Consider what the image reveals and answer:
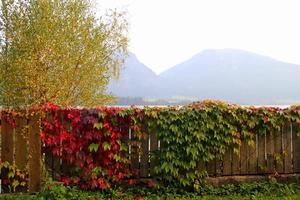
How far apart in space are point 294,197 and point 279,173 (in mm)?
1268

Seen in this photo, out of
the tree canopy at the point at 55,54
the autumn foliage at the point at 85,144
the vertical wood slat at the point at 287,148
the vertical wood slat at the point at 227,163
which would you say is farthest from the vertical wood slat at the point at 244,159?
the tree canopy at the point at 55,54

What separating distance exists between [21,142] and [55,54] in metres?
7.55

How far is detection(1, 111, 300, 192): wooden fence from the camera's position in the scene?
8469mm

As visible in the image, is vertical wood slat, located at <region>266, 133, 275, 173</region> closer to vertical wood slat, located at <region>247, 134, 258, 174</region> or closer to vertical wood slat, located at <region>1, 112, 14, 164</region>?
vertical wood slat, located at <region>247, 134, 258, 174</region>

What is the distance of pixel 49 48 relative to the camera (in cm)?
1561

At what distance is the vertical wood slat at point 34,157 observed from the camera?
8422mm

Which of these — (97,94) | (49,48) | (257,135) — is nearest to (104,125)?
(257,135)

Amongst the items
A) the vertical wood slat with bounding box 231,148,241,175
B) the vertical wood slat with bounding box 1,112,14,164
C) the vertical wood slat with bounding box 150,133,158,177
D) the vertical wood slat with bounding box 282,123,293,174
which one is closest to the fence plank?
the vertical wood slat with bounding box 231,148,241,175

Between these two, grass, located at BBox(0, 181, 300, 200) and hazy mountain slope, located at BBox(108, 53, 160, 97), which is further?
hazy mountain slope, located at BBox(108, 53, 160, 97)

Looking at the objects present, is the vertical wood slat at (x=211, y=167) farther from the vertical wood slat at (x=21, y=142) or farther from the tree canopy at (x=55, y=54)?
the tree canopy at (x=55, y=54)

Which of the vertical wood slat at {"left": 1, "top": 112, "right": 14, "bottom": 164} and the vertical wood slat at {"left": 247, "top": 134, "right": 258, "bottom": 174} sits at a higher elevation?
the vertical wood slat at {"left": 1, "top": 112, "right": 14, "bottom": 164}

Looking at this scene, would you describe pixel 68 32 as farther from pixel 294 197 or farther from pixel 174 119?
pixel 294 197

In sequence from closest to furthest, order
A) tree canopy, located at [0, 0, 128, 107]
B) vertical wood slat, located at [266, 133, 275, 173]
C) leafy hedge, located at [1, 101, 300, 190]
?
leafy hedge, located at [1, 101, 300, 190] → vertical wood slat, located at [266, 133, 275, 173] → tree canopy, located at [0, 0, 128, 107]

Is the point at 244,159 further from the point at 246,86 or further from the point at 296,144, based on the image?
the point at 246,86
